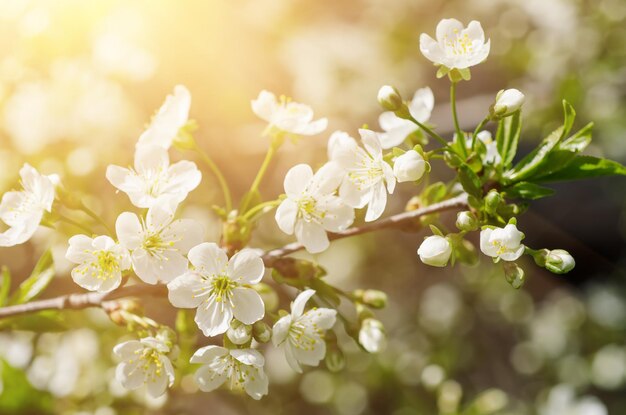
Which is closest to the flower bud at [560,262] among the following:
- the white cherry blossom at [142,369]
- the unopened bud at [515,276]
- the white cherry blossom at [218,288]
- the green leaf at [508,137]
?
the unopened bud at [515,276]

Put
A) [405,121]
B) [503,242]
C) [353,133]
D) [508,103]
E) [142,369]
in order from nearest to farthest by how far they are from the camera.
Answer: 1. [503,242]
2. [508,103]
3. [142,369]
4. [405,121]
5. [353,133]

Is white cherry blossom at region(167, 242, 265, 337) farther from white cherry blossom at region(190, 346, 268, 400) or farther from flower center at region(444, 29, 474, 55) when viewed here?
flower center at region(444, 29, 474, 55)

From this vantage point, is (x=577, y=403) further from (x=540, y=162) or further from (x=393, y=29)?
(x=393, y=29)

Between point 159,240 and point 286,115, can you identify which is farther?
point 286,115

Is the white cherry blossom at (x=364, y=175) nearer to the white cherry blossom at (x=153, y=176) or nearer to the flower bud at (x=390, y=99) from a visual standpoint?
the flower bud at (x=390, y=99)

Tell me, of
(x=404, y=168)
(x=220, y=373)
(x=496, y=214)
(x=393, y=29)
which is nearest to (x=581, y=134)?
(x=496, y=214)

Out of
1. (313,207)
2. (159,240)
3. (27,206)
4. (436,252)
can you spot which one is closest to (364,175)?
(313,207)

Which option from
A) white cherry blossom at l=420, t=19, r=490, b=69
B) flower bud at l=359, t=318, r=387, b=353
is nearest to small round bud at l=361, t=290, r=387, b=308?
flower bud at l=359, t=318, r=387, b=353

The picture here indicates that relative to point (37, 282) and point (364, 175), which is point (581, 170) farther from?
point (37, 282)
